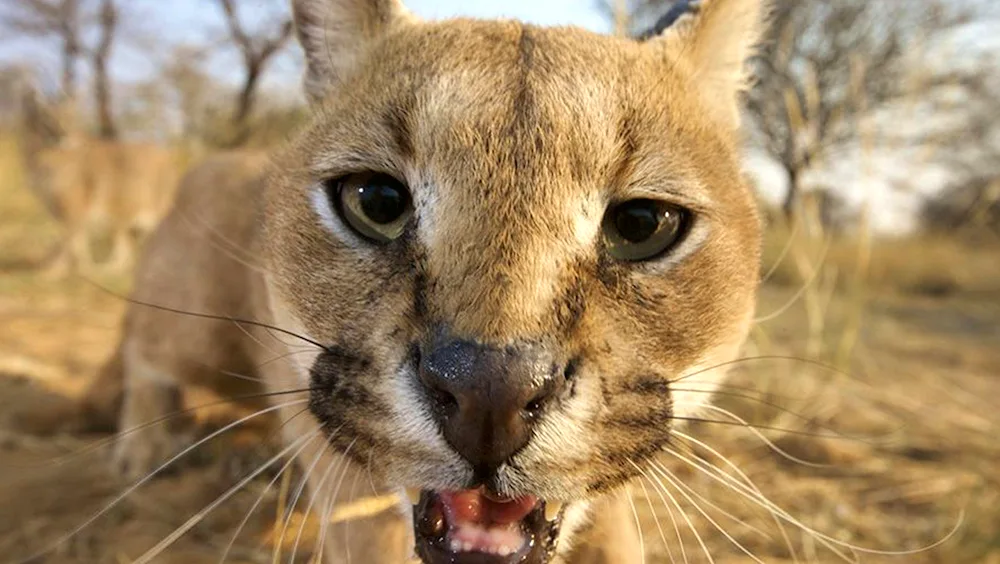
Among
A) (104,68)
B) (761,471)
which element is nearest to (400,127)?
(761,471)

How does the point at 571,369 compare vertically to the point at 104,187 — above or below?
below

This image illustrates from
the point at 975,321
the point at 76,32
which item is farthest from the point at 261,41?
the point at 975,321

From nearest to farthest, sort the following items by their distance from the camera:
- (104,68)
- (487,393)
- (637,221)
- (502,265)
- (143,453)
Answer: (487,393) < (502,265) < (637,221) < (143,453) < (104,68)

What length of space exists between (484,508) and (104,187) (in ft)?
32.2

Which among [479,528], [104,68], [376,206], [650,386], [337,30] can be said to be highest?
[104,68]

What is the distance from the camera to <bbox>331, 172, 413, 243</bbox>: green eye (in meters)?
1.51

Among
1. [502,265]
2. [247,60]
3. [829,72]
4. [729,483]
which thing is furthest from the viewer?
[247,60]

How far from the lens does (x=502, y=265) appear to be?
50.4 inches

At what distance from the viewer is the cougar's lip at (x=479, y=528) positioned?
1.27 m

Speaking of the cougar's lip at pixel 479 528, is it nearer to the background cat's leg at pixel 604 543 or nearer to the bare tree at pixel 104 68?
the background cat's leg at pixel 604 543

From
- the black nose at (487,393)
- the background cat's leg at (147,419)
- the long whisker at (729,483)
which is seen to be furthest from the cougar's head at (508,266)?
the background cat's leg at (147,419)

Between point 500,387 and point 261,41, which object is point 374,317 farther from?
point 261,41

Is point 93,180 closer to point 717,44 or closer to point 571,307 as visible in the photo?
point 717,44

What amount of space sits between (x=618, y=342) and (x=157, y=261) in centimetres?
223
